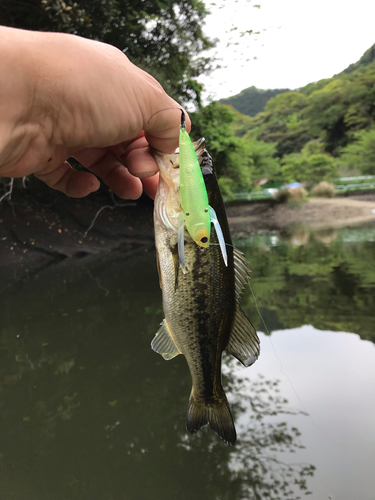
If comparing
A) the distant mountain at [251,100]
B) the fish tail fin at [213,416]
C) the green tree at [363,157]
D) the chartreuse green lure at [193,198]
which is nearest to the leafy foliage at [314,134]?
the green tree at [363,157]

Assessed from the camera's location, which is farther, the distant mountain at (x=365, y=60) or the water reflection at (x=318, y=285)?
the distant mountain at (x=365, y=60)

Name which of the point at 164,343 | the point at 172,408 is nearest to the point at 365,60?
the point at 172,408

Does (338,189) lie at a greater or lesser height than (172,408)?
lesser

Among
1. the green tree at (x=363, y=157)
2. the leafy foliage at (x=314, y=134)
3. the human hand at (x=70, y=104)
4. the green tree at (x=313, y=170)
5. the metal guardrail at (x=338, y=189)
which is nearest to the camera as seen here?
the human hand at (x=70, y=104)

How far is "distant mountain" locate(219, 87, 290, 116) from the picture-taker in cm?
6144

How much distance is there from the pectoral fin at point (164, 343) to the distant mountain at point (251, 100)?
6432 centimetres

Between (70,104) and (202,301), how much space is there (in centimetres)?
95

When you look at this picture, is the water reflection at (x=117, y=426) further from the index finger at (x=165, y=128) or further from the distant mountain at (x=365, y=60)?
the distant mountain at (x=365, y=60)

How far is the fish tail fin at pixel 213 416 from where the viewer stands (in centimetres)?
155

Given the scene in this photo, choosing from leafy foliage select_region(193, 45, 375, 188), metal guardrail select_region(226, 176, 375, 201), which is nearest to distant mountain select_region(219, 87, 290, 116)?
leafy foliage select_region(193, 45, 375, 188)

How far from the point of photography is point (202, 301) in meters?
1.48

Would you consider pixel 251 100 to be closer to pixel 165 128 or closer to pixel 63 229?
pixel 63 229

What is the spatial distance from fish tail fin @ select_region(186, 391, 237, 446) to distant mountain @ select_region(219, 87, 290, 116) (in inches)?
2536

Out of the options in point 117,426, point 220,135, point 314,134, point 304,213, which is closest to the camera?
point 117,426
